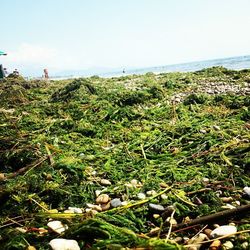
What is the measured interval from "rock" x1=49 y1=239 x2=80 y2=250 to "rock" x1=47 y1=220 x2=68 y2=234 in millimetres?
183

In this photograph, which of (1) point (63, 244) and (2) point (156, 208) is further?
(2) point (156, 208)

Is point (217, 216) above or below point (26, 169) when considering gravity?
below

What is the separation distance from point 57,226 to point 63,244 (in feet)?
0.92

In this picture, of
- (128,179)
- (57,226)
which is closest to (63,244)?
(57,226)

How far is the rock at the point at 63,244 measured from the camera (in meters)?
1.86

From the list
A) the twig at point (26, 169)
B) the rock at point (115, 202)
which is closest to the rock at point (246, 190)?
the rock at point (115, 202)

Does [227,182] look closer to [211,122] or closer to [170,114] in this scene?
[211,122]

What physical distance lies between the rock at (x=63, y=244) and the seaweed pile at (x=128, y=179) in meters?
0.08

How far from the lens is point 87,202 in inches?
106

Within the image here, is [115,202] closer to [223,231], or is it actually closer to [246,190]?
[223,231]

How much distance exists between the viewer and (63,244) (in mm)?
1898

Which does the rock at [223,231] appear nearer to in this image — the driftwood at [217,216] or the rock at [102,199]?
the driftwood at [217,216]

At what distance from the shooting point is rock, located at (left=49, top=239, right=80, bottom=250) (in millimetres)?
1864

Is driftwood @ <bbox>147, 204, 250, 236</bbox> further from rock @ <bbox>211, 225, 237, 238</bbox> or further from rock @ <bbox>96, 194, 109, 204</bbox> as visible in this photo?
rock @ <bbox>96, 194, 109, 204</bbox>
